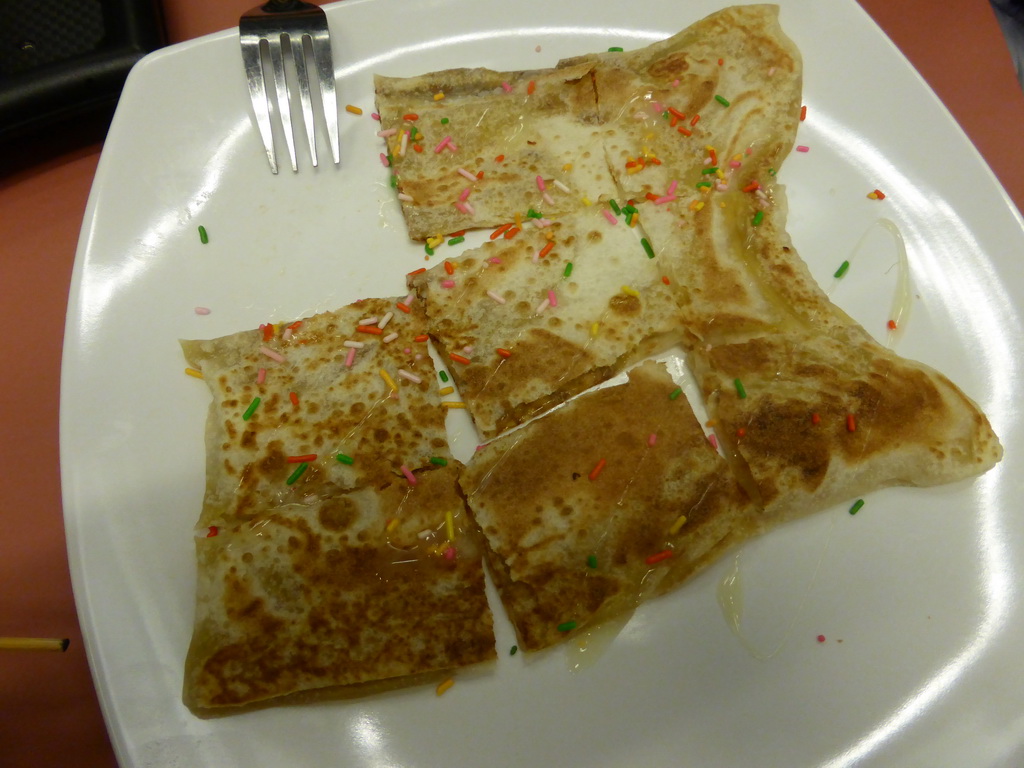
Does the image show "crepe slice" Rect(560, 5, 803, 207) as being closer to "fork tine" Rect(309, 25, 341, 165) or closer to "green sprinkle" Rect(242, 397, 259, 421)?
"fork tine" Rect(309, 25, 341, 165)

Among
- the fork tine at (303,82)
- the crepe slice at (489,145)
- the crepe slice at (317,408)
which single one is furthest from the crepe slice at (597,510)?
the fork tine at (303,82)

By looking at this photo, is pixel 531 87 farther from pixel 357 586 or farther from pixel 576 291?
pixel 357 586

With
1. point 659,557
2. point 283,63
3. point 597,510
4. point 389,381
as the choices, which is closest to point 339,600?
point 389,381

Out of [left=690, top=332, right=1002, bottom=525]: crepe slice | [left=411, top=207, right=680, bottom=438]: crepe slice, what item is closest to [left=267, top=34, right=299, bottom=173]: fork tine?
[left=411, top=207, right=680, bottom=438]: crepe slice

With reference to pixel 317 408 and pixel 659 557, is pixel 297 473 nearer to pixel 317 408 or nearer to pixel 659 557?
pixel 317 408

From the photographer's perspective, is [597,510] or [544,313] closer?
[597,510]

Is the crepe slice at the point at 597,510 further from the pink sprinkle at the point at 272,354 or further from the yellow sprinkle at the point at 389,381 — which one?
the pink sprinkle at the point at 272,354

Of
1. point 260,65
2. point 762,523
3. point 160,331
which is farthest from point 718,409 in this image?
point 260,65
